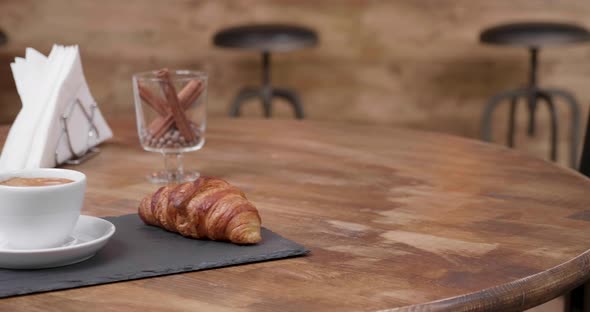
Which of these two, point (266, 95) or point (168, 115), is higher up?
point (168, 115)

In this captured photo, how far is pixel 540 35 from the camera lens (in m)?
3.79

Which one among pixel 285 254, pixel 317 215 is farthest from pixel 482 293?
pixel 317 215

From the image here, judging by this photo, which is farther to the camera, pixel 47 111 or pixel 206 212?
pixel 47 111

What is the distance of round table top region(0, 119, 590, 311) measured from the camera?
95 cm

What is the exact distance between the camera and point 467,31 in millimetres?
4422

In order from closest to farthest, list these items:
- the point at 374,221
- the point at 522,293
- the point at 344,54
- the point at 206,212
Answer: the point at 522,293 → the point at 206,212 → the point at 374,221 → the point at 344,54

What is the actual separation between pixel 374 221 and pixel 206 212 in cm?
24

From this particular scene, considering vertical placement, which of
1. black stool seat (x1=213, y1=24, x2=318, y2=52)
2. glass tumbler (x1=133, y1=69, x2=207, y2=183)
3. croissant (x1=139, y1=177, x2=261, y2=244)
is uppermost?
black stool seat (x1=213, y1=24, x2=318, y2=52)

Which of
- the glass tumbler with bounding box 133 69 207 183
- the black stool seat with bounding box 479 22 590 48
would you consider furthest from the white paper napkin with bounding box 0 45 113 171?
the black stool seat with bounding box 479 22 590 48

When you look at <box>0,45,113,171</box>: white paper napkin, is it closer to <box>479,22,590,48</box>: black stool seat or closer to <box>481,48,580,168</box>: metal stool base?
<box>479,22,590,48</box>: black stool seat

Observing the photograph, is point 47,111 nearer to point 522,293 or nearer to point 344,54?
point 522,293

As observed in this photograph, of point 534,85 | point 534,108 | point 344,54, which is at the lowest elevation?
point 534,108

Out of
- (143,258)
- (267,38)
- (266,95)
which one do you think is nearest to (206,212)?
(143,258)

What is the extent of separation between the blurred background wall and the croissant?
3226 mm
